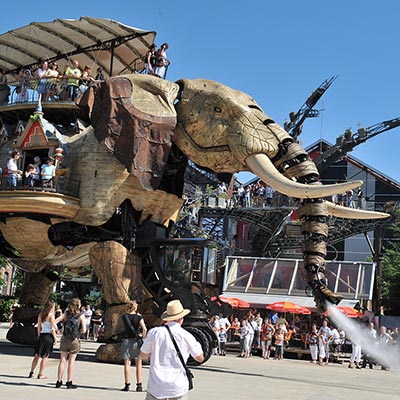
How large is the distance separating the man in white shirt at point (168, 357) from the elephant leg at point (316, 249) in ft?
20.7

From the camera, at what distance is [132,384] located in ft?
34.7

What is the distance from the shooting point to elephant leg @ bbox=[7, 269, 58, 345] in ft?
56.1

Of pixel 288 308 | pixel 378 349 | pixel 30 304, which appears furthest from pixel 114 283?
pixel 378 349

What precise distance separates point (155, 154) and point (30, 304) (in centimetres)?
636

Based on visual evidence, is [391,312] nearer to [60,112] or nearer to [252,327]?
[252,327]

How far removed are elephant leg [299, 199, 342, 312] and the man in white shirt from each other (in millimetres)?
6295

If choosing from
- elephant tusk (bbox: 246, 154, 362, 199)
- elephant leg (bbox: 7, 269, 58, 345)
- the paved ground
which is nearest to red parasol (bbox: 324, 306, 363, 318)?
the paved ground

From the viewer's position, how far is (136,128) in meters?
13.3

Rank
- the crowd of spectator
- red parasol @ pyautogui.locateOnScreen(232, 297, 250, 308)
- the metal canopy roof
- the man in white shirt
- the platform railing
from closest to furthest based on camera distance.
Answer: the man in white shirt, the platform railing, the metal canopy roof, the crowd of spectator, red parasol @ pyautogui.locateOnScreen(232, 297, 250, 308)

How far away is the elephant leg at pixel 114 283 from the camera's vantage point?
1306cm

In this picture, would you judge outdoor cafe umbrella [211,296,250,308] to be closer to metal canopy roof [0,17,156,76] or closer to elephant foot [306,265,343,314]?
metal canopy roof [0,17,156,76]

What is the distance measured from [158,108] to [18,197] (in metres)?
3.29

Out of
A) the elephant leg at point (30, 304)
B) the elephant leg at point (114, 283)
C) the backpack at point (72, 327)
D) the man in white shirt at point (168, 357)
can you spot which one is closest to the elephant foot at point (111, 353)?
the elephant leg at point (114, 283)

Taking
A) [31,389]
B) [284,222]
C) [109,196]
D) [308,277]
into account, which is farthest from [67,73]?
[284,222]
